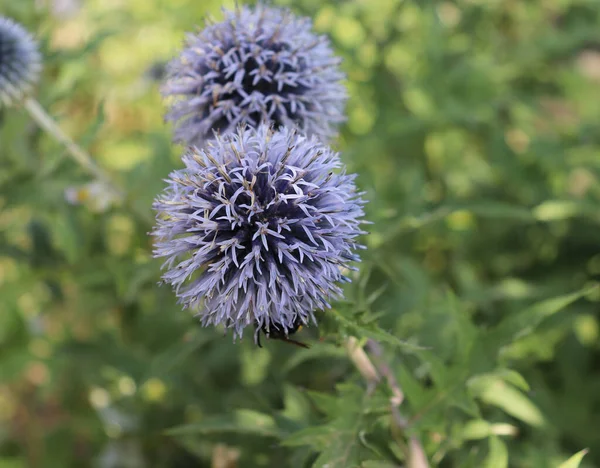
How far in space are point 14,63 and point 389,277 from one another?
1839 mm

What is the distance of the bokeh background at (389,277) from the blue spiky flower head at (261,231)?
0.22m

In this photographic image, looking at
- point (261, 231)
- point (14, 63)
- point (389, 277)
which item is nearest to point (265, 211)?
point (261, 231)

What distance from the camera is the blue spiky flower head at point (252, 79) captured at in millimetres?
1863

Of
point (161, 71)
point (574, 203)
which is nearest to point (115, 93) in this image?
point (161, 71)

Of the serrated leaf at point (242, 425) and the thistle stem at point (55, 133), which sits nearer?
the serrated leaf at point (242, 425)

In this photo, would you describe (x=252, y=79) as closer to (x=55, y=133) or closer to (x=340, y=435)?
(x=55, y=133)

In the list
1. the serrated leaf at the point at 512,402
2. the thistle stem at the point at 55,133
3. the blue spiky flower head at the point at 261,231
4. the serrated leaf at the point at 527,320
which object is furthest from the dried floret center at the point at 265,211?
the serrated leaf at the point at 512,402

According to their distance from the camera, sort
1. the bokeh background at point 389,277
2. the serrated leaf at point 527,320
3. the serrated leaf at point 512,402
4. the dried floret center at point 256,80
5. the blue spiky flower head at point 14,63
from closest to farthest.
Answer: the serrated leaf at point 527,320 < the dried floret center at point 256,80 < the bokeh background at point 389,277 < the serrated leaf at point 512,402 < the blue spiky flower head at point 14,63

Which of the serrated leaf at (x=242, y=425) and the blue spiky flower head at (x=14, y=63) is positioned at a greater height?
the blue spiky flower head at (x=14, y=63)

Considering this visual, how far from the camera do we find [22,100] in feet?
8.12

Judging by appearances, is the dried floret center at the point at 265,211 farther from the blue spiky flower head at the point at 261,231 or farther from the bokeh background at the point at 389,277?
the bokeh background at the point at 389,277

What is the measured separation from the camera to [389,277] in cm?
262

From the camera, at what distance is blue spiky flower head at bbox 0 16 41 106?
243 cm

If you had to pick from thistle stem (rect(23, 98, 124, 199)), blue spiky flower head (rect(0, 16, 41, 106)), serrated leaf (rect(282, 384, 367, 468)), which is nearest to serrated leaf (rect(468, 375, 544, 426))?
serrated leaf (rect(282, 384, 367, 468))
